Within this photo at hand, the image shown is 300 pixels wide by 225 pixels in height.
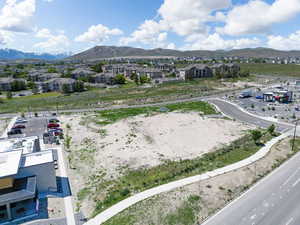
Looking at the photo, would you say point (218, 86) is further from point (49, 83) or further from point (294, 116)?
point (49, 83)

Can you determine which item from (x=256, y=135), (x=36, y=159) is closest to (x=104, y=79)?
(x=256, y=135)

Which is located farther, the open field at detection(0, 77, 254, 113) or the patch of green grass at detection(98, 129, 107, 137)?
the open field at detection(0, 77, 254, 113)

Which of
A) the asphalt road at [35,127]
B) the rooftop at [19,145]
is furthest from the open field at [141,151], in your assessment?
the rooftop at [19,145]

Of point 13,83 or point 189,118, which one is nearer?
point 189,118

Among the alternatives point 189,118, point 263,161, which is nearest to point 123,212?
point 263,161

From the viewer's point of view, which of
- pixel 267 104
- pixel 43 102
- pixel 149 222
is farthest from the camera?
pixel 43 102

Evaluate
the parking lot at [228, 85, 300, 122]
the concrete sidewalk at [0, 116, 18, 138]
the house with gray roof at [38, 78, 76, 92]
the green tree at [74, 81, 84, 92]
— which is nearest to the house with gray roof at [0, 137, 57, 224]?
the concrete sidewalk at [0, 116, 18, 138]

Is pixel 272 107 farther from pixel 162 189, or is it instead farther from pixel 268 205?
pixel 162 189

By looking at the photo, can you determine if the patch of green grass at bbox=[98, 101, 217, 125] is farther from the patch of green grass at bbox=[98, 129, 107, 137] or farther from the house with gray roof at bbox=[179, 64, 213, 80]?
the house with gray roof at bbox=[179, 64, 213, 80]
